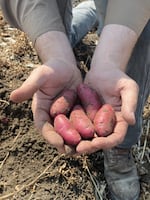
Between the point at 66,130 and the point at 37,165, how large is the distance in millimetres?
584

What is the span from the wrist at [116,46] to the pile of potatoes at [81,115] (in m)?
0.11

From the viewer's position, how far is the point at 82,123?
1371mm

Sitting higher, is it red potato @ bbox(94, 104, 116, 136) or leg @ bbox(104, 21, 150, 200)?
red potato @ bbox(94, 104, 116, 136)

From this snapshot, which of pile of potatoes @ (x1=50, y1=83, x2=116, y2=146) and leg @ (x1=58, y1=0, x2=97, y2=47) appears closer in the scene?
pile of potatoes @ (x1=50, y1=83, x2=116, y2=146)

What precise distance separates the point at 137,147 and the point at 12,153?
56 cm

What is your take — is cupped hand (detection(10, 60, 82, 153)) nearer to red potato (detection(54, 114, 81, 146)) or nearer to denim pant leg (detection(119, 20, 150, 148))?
red potato (detection(54, 114, 81, 146))

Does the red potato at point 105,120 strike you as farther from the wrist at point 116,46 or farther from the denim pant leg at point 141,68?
the denim pant leg at point 141,68

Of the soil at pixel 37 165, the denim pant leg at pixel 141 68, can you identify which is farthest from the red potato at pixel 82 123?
the soil at pixel 37 165

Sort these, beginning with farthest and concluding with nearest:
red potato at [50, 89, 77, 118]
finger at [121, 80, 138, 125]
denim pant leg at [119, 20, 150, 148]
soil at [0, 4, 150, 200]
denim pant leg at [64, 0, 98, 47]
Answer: denim pant leg at [64, 0, 98, 47] → soil at [0, 4, 150, 200] → denim pant leg at [119, 20, 150, 148] → red potato at [50, 89, 77, 118] → finger at [121, 80, 138, 125]

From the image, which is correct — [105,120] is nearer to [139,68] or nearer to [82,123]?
[82,123]

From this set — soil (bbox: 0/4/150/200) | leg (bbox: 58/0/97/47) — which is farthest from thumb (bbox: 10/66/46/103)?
leg (bbox: 58/0/97/47)

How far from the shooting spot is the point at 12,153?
1910 millimetres

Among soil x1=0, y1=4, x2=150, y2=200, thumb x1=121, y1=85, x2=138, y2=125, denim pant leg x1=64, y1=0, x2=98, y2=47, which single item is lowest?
soil x1=0, y1=4, x2=150, y2=200

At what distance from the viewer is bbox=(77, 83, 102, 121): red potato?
1431mm
